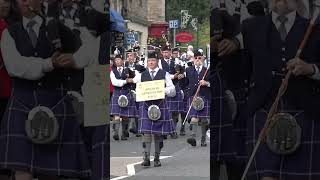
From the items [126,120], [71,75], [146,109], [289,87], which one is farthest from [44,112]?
[126,120]

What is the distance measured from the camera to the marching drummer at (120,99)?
17.9m

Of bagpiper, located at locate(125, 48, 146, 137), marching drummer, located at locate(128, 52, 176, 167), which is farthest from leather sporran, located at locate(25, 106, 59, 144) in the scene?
bagpiper, located at locate(125, 48, 146, 137)

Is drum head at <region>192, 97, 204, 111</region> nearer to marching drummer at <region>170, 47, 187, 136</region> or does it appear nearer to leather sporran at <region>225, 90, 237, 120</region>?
marching drummer at <region>170, 47, 187, 136</region>

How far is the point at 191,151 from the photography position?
1515cm

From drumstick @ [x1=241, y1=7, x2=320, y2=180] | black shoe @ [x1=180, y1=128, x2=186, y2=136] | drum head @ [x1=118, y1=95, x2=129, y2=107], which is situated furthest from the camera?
black shoe @ [x1=180, y1=128, x2=186, y2=136]

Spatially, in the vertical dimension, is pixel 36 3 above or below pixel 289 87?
above

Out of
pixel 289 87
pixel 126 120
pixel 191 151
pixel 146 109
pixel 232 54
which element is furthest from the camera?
pixel 126 120

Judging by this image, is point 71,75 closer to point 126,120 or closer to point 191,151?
point 191,151

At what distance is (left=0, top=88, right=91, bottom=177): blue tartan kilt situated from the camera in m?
5.92

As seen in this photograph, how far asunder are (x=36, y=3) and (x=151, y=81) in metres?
7.98

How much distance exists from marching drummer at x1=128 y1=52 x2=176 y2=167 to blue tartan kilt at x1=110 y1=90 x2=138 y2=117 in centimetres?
397

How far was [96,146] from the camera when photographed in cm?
598

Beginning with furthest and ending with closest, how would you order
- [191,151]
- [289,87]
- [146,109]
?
[191,151] → [146,109] → [289,87]

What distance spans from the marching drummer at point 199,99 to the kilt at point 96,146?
946 cm
